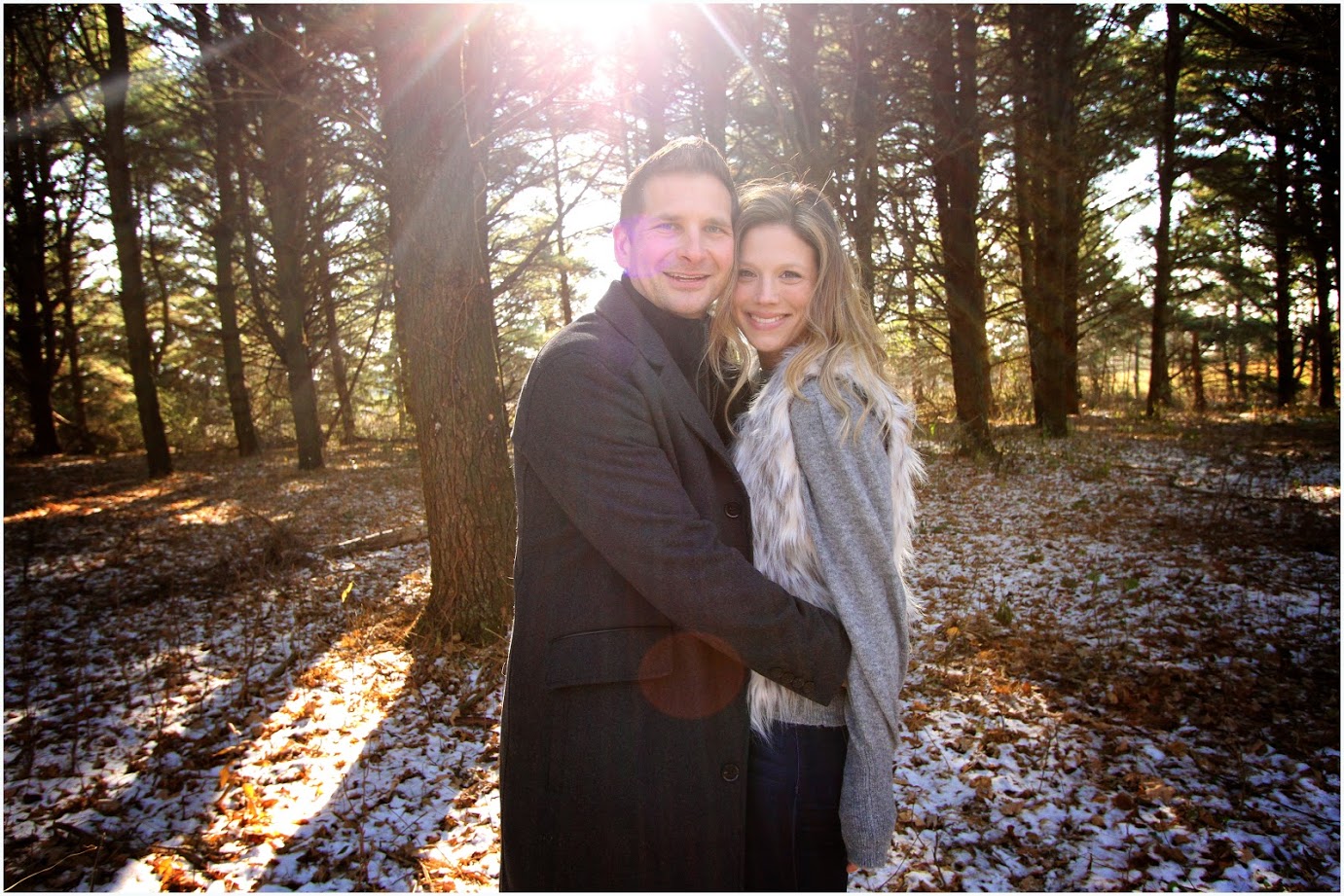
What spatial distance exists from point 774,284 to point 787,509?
593 mm

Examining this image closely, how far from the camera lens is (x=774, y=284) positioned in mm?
1767

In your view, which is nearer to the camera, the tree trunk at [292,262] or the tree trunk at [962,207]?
the tree trunk at [962,207]

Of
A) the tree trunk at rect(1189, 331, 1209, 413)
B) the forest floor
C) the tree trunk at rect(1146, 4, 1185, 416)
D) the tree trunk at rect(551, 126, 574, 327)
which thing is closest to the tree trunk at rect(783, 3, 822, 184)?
the tree trunk at rect(551, 126, 574, 327)

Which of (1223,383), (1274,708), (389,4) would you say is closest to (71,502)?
(389,4)

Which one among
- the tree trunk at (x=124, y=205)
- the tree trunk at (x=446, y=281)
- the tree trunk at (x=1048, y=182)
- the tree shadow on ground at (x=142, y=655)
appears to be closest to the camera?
the tree shadow on ground at (x=142, y=655)

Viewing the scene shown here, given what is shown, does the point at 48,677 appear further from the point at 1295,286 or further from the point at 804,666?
the point at 1295,286

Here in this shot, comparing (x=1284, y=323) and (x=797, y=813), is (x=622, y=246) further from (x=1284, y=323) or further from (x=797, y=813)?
(x=1284, y=323)

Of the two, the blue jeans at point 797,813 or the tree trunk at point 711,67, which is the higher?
the tree trunk at point 711,67

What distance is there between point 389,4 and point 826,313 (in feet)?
13.9

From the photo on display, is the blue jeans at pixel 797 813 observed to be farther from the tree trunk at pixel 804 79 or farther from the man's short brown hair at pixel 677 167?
the tree trunk at pixel 804 79

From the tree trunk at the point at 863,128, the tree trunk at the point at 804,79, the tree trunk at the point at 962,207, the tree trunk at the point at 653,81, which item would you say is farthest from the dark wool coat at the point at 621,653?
the tree trunk at the point at 962,207

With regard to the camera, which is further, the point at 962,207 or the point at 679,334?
the point at 962,207

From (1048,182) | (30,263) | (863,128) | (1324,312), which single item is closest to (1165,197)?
(1324,312)

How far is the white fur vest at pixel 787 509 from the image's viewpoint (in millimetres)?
1557
